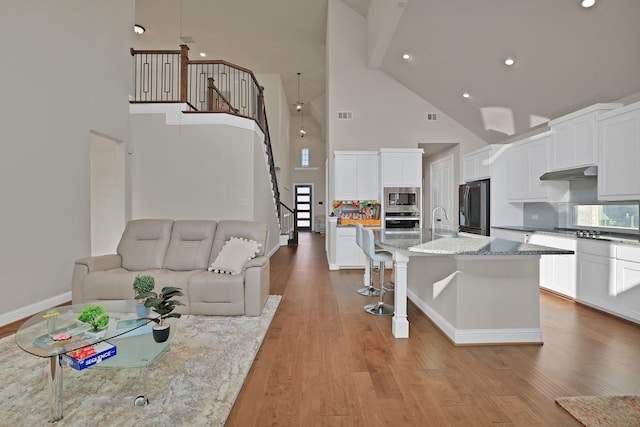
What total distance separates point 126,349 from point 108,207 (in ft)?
15.1

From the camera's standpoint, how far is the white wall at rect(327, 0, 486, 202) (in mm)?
6910

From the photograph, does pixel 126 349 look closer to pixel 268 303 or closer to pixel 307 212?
pixel 268 303

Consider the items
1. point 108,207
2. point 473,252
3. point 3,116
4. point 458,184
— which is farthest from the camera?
point 458,184

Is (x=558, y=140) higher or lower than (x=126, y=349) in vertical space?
higher

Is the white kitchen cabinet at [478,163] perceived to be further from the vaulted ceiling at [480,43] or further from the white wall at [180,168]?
the white wall at [180,168]

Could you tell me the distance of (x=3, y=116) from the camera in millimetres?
3447

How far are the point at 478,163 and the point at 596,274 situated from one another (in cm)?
294

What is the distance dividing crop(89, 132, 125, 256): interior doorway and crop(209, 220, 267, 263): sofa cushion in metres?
2.80

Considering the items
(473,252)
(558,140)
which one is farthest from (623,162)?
(473,252)

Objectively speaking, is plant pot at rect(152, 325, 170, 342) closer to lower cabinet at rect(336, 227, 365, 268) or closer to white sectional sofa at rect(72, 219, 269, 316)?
white sectional sofa at rect(72, 219, 269, 316)

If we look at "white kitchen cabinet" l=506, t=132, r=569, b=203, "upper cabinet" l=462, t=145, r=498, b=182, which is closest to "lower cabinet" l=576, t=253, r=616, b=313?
"white kitchen cabinet" l=506, t=132, r=569, b=203

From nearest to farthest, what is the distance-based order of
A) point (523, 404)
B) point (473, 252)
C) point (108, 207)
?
point (523, 404)
point (473, 252)
point (108, 207)

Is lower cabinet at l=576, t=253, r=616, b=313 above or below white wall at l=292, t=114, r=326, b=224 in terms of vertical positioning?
below

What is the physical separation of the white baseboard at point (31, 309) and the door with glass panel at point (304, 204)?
40.7 ft
